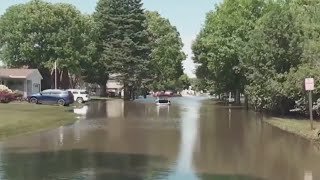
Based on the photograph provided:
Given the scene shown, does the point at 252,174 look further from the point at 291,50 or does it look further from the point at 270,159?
the point at 291,50

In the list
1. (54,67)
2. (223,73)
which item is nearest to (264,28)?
(223,73)

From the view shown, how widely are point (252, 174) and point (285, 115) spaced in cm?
2713

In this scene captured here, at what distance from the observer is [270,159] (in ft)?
54.4

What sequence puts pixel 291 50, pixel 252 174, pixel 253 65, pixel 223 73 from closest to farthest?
pixel 252 174, pixel 291 50, pixel 253 65, pixel 223 73

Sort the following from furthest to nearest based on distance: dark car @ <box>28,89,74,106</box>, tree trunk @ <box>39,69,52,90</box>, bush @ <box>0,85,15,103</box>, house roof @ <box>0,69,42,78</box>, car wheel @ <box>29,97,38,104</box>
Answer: tree trunk @ <box>39,69,52,90</box>
house roof @ <box>0,69,42,78</box>
car wheel @ <box>29,97,38,104</box>
bush @ <box>0,85,15,103</box>
dark car @ <box>28,89,74,106</box>

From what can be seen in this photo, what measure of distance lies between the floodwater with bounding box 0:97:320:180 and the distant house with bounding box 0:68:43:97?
142 feet

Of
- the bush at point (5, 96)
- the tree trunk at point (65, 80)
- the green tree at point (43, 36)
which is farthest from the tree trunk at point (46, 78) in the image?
the bush at point (5, 96)

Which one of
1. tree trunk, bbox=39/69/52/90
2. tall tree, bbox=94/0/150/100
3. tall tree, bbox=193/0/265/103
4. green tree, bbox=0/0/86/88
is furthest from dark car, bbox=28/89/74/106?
tall tree, bbox=94/0/150/100

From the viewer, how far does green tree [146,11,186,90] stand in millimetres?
106812

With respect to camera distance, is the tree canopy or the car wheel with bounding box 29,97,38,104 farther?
the car wheel with bounding box 29,97,38,104

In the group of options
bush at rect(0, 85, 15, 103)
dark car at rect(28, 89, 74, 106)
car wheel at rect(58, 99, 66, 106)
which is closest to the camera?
car wheel at rect(58, 99, 66, 106)

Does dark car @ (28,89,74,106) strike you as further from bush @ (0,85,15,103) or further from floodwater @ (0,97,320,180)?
floodwater @ (0,97,320,180)

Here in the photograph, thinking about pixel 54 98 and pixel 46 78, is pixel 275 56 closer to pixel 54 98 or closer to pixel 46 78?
pixel 54 98

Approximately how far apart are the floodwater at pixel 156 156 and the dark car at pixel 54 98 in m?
26.7
